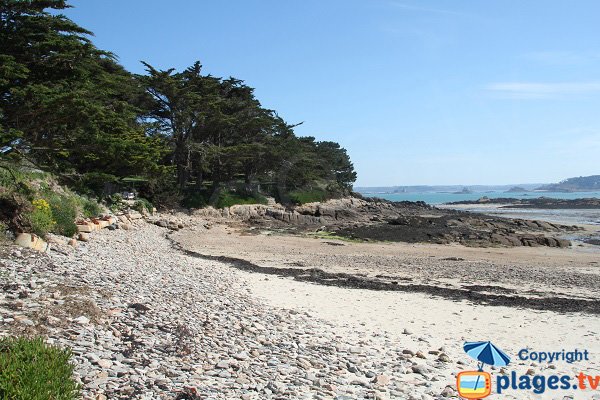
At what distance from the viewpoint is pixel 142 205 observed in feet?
90.3

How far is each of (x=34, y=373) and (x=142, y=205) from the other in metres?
24.7

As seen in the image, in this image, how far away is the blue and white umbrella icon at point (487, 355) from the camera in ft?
22.3

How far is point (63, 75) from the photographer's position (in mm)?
14570

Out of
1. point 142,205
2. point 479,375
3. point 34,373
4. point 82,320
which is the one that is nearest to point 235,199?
point 142,205

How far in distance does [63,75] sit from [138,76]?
64.2 feet

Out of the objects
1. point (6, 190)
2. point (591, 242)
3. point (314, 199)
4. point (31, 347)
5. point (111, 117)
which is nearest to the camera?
point (31, 347)

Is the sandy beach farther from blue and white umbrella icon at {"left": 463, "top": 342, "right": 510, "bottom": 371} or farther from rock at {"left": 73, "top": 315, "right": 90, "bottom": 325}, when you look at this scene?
rock at {"left": 73, "top": 315, "right": 90, "bottom": 325}

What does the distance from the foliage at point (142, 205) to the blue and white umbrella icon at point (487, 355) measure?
2296 cm

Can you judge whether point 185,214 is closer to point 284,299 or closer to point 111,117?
point 111,117

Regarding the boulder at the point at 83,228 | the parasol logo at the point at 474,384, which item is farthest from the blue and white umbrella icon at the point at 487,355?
the boulder at the point at 83,228

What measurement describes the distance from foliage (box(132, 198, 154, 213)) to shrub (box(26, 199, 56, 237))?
13.9m

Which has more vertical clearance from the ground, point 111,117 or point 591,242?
point 111,117

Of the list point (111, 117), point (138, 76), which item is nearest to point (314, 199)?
point (138, 76)

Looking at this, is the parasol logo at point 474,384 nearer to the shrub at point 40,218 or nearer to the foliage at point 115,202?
the shrub at point 40,218
